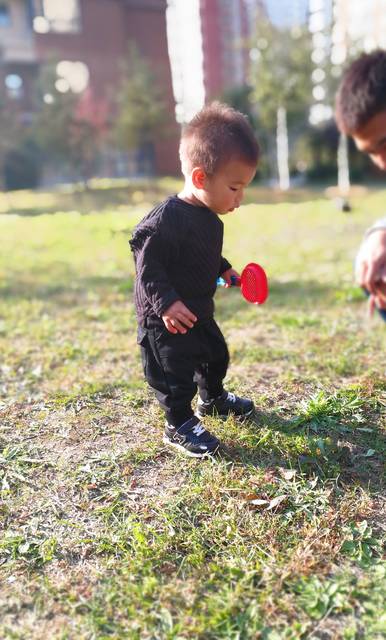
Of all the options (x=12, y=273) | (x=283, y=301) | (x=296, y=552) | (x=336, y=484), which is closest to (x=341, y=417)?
(x=336, y=484)

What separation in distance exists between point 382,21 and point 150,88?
770cm

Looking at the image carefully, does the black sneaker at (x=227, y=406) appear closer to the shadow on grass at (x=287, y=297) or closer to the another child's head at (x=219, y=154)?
the another child's head at (x=219, y=154)

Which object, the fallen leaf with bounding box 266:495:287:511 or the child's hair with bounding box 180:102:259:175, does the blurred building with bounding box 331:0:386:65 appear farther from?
the fallen leaf with bounding box 266:495:287:511

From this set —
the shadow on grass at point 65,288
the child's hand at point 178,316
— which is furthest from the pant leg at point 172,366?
the shadow on grass at point 65,288

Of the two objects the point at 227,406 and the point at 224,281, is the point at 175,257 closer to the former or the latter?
the point at 224,281

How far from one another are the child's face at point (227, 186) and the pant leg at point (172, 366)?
50cm

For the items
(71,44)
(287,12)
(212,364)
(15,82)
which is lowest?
(212,364)

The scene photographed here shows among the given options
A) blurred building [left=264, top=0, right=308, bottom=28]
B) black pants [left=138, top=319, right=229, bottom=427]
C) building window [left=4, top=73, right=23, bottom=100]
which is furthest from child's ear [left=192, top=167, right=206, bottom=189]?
building window [left=4, top=73, right=23, bottom=100]

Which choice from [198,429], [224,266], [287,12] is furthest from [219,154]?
[287,12]

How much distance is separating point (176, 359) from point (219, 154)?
0.77 metres

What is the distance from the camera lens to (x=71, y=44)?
22156 mm

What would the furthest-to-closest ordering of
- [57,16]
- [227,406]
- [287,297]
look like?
1. [57,16]
2. [287,297]
3. [227,406]

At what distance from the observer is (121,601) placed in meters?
1.50

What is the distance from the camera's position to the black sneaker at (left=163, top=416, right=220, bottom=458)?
6.93 feet
